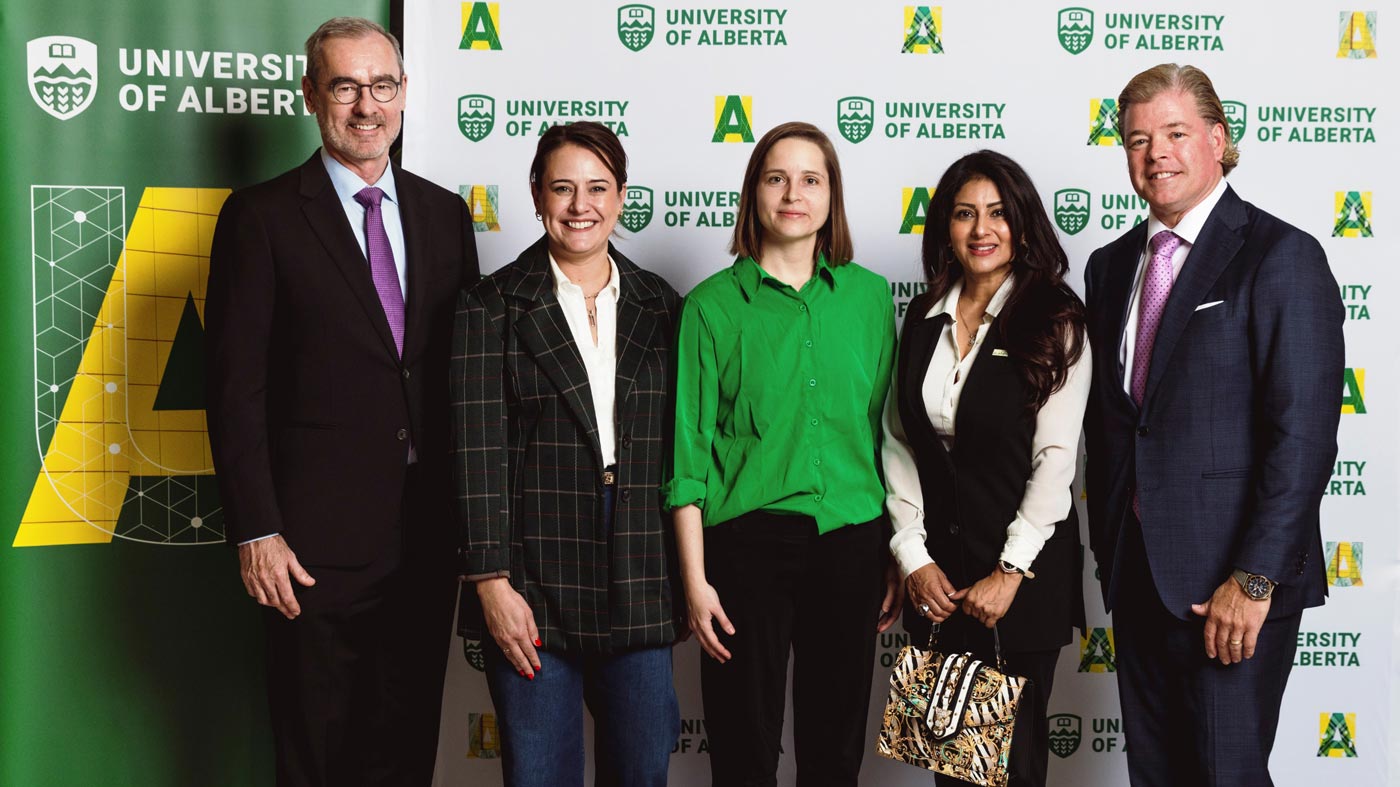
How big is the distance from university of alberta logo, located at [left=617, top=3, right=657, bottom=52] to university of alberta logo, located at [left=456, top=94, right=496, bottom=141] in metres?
0.40

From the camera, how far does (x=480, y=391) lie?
6.01 ft

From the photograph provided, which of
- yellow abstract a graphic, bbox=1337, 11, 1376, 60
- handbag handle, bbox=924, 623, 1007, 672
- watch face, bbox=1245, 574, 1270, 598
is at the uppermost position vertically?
yellow abstract a graphic, bbox=1337, 11, 1376, 60

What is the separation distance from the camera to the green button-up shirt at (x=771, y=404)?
6.34ft

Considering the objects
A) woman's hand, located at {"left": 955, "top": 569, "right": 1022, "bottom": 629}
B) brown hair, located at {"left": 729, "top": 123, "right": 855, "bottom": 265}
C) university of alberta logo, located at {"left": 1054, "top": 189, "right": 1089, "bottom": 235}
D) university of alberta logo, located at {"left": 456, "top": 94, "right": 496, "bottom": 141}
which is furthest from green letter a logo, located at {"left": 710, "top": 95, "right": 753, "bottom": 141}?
woman's hand, located at {"left": 955, "top": 569, "right": 1022, "bottom": 629}

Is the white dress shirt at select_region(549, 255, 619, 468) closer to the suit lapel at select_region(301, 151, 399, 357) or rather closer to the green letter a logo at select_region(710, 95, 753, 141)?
the suit lapel at select_region(301, 151, 399, 357)

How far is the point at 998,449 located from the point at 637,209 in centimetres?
129

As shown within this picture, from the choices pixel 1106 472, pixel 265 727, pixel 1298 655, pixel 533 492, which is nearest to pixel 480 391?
pixel 533 492

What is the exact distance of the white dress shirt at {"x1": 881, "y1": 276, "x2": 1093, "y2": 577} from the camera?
1.92 metres

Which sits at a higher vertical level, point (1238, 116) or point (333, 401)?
point (1238, 116)

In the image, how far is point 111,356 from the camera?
2.62m

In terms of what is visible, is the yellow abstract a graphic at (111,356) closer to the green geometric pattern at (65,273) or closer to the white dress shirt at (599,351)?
the green geometric pattern at (65,273)

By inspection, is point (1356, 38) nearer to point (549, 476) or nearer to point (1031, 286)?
point (1031, 286)

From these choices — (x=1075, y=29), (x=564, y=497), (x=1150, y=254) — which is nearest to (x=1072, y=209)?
(x=1075, y=29)

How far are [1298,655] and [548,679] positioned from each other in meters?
2.20
